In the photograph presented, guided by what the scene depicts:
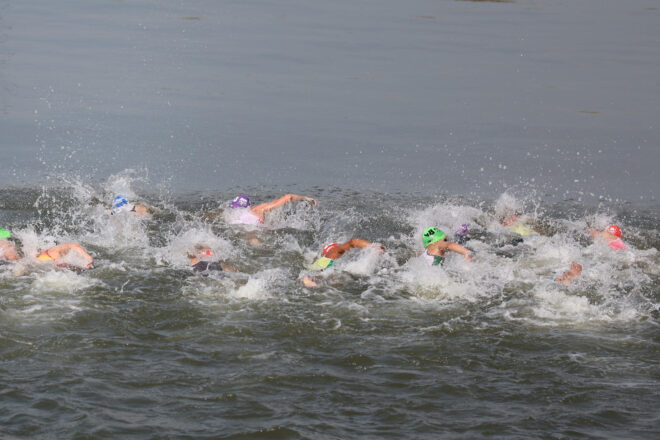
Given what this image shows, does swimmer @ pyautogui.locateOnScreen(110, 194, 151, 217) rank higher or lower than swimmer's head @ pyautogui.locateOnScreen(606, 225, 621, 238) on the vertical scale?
higher

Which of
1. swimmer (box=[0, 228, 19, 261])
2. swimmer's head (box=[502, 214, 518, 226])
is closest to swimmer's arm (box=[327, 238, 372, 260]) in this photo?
swimmer's head (box=[502, 214, 518, 226])

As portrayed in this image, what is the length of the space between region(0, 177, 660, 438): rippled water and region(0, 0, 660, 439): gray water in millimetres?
36

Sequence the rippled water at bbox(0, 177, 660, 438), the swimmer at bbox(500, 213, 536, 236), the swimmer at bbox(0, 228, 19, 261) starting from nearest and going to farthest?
1. the rippled water at bbox(0, 177, 660, 438)
2. the swimmer at bbox(0, 228, 19, 261)
3. the swimmer at bbox(500, 213, 536, 236)

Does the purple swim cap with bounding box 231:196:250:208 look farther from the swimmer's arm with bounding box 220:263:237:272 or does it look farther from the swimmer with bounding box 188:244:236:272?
the swimmer's arm with bounding box 220:263:237:272

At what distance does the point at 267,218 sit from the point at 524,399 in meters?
7.06

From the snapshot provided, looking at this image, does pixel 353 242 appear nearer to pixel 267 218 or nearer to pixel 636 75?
pixel 267 218

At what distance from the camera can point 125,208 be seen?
46.0ft

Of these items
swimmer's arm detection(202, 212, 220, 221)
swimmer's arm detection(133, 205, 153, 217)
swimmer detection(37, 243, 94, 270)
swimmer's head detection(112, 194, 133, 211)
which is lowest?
Result: swimmer detection(37, 243, 94, 270)

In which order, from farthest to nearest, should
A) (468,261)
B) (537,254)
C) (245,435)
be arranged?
(537,254) < (468,261) < (245,435)

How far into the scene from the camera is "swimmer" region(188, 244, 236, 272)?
37.3ft

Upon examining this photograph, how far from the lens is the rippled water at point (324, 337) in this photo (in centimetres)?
759

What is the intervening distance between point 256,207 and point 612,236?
5891 millimetres

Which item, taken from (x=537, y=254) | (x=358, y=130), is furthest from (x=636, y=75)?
(x=537, y=254)

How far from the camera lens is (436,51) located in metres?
26.4
